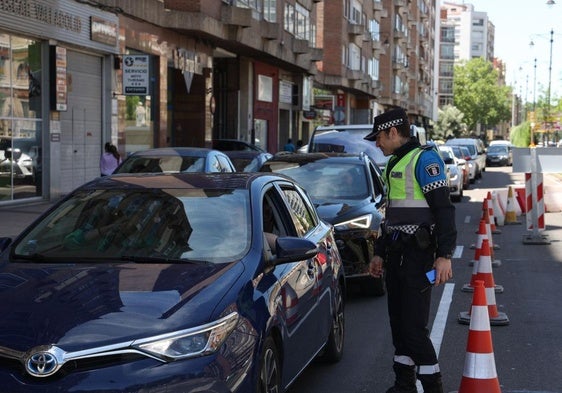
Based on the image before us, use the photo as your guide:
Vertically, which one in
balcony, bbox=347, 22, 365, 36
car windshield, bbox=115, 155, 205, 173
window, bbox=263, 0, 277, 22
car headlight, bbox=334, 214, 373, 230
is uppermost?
balcony, bbox=347, 22, 365, 36

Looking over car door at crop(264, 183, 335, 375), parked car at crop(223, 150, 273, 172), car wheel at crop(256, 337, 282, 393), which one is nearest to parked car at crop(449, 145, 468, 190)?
parked car at crop(223, 150, 273, 172)

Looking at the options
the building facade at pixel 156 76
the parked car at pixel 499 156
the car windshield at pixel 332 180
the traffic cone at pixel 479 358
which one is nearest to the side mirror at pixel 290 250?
the traffic cone at pixel 479 358

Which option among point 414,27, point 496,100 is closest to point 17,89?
point 414,27

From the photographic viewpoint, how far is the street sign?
2211 centimetres

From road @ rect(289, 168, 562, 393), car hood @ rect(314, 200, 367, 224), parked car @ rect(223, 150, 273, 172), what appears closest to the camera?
road @ rect(289, 168, 562, 393)

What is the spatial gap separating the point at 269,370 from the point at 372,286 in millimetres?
5417

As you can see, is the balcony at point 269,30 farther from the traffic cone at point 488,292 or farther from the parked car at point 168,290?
the parked car at point 168,290

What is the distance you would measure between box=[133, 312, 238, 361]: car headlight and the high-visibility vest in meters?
1.73

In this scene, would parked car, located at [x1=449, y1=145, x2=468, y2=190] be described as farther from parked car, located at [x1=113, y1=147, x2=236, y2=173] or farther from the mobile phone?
the mobile phone

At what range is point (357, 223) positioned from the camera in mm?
9656

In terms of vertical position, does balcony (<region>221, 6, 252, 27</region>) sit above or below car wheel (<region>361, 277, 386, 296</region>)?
above

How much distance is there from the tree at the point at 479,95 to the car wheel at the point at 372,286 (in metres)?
150

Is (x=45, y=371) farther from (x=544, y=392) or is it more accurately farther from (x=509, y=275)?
(x=509, y=275)

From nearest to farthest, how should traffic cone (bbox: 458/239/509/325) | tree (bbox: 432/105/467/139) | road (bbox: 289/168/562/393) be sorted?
road (bbox: 289/168/562/393), traffic cone (bbox: 458/239/509/325), tree (bbox: 432/105/467/139)
